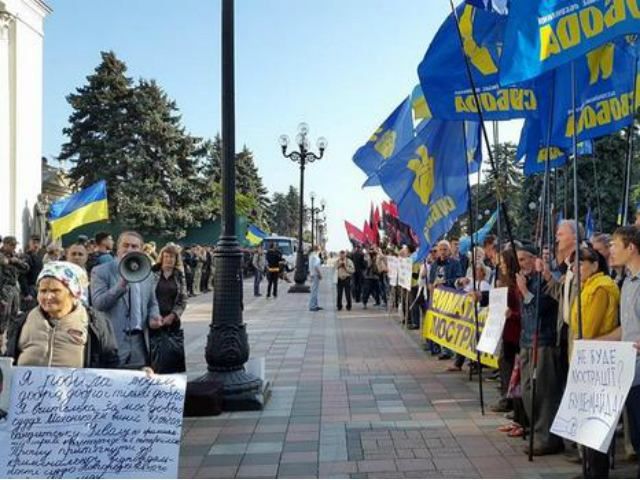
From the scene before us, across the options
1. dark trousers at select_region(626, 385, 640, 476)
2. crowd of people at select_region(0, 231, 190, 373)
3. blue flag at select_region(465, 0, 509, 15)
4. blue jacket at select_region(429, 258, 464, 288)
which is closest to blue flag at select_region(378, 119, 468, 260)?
blue jacket at select_region(429, 258, 464, 288)

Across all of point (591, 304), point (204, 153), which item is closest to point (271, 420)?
point (591, 304)

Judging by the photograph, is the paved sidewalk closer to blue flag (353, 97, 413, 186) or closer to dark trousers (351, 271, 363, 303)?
blue flag (353, 97, 413, 186)

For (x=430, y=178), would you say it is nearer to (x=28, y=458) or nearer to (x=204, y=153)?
(x=28, y=458)

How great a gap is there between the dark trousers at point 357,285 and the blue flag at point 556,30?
1658 cm

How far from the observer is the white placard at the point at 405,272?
14956 mm

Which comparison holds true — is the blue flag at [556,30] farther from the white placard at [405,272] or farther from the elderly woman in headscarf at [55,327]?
the white placard at [405,272]

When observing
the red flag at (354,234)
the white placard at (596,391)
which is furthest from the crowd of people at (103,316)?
the red flag at (354,234)

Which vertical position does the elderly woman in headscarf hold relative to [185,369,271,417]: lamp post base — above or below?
above

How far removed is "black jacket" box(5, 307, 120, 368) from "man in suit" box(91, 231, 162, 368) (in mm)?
1356

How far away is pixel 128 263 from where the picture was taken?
18.3ft

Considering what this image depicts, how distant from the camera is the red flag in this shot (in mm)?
28344

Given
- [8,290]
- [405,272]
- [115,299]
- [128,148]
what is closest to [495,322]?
[115,299]

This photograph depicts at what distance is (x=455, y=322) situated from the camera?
31.3 feet

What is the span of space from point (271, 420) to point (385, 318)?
1090 centimetres
